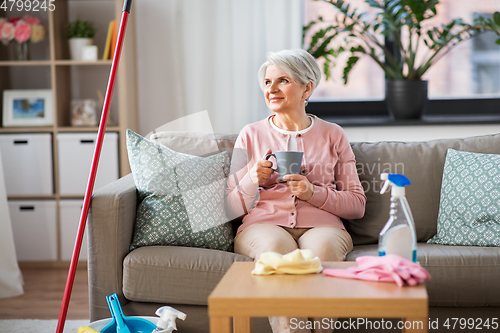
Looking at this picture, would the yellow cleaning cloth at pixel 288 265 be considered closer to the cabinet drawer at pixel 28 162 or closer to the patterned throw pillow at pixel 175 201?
the patterned throw pillow at pixel 175 201

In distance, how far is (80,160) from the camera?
2.83 metres

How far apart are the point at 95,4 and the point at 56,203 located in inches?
47.8

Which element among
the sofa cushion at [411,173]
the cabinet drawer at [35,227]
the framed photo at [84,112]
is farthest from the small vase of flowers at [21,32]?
the sofa cushion at [411,173]

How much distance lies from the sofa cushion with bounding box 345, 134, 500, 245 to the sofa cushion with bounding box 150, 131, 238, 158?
1.82 ft

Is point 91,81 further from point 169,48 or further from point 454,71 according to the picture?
point 454,71

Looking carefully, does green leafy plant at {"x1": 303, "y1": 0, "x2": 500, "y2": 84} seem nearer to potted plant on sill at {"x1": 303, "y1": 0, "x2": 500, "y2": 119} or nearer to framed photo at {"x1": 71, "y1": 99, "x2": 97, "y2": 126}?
potted plant on sill at {"x1": 303, "y1": 0, "x2": 500, "y2": 119}

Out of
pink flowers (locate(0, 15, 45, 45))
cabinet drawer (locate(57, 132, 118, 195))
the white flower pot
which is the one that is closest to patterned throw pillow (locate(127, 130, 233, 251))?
cabinet drawer (locate(57, 132, 118, 195))

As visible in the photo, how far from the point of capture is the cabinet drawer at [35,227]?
286 centimetres

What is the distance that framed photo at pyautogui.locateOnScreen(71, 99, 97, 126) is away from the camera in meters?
2.90

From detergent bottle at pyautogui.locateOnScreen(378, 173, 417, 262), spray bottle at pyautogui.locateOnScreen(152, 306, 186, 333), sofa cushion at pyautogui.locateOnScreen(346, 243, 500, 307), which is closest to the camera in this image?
detergent bottle at pyautogui.locateOnScreen(378, 173, 417, 262)

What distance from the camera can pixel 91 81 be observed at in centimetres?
310

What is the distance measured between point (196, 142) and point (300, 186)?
1.93ft

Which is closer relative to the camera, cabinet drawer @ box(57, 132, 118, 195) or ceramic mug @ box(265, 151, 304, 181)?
ceramic mug @ box(265, 151, 304, 181)

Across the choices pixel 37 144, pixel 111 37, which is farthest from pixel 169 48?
pixel 37 144
